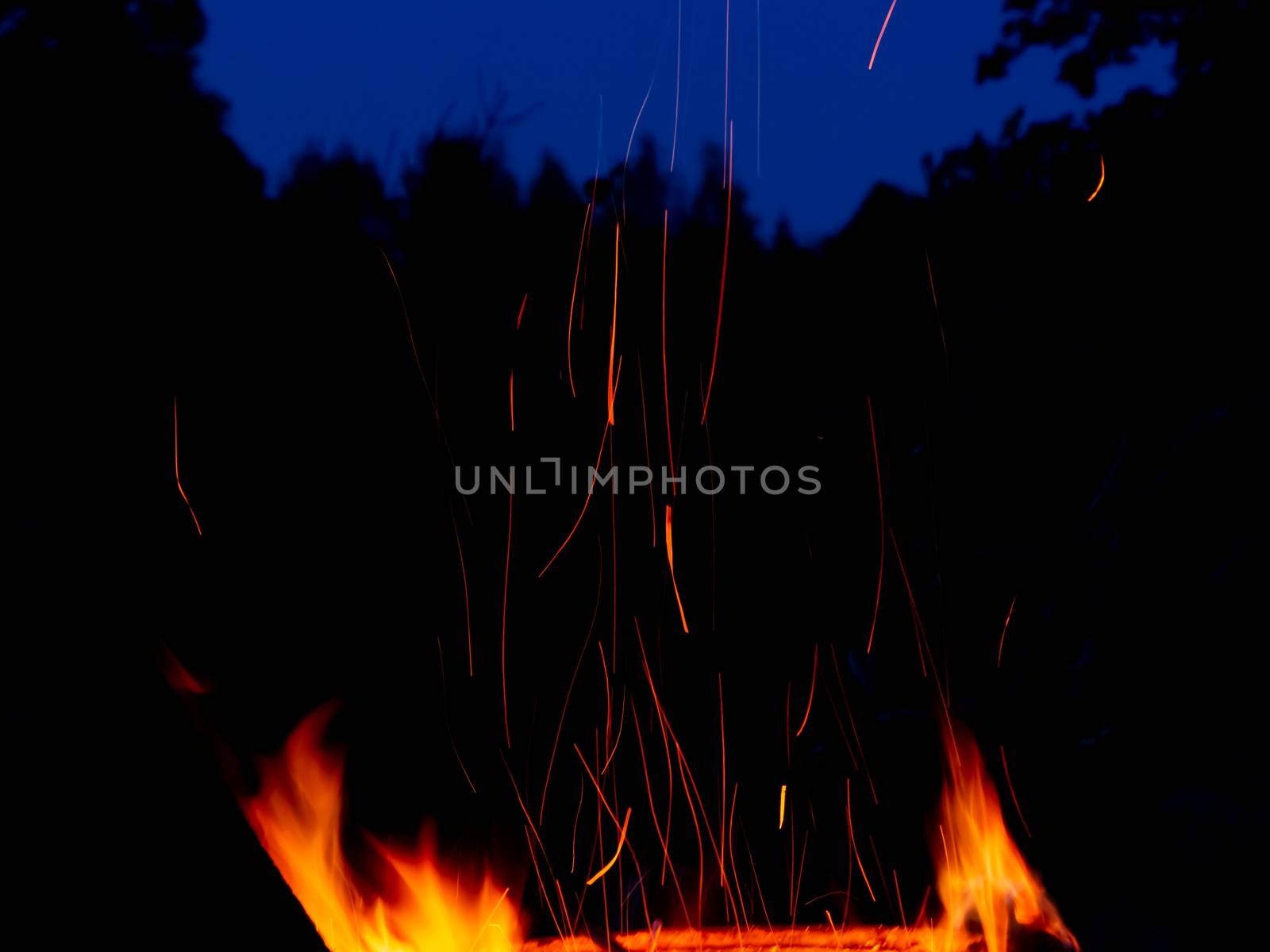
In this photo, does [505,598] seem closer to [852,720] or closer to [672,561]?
[672,561]

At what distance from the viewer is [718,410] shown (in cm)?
286

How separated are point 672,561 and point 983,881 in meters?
1.35

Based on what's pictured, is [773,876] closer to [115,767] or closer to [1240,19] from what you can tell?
[115,767]

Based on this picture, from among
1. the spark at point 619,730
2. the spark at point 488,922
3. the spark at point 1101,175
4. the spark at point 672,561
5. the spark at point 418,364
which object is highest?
the spark at point 1101,175

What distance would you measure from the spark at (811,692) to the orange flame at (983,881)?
0.56 metres

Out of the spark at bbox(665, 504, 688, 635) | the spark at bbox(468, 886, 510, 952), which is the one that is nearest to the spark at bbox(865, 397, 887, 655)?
the spark at bbox(665, 504, 688, 635)

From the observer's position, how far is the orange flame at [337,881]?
161 centimetres

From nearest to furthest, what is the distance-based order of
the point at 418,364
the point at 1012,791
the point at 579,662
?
the point at 1012,791, the point at 418,364, the point at 579,662

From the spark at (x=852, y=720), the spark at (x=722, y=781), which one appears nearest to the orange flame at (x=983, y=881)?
the spark at (x=852, y=720)

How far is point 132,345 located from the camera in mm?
2316

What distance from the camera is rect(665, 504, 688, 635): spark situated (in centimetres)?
289

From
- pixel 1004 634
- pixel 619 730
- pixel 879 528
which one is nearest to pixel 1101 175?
pixel 879 528

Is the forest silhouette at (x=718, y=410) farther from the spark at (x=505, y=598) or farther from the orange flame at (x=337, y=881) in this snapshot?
the orange flame at (x=337, y=881)

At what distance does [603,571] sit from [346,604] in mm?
773
